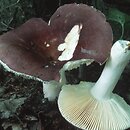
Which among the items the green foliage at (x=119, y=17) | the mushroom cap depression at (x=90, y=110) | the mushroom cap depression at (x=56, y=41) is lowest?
the mushroom cap depression at (x=90, y=110)

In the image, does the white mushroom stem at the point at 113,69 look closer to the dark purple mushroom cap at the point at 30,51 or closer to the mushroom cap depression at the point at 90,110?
→ the mushroom cap depression at the point at 90,110

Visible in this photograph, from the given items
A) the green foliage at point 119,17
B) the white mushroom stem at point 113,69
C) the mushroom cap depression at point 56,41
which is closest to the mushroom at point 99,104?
the white mushroom stem at point 113,69

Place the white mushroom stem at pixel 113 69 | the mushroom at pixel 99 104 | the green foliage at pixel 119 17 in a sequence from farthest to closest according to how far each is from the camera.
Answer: the green foliage at pixel 119 17 < the mushroom at pixel 99 104 < the white mushroom stem at pixel 113 69

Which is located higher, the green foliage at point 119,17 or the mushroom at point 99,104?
the green foliage at point 119,17

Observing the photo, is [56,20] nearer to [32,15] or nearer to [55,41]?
[55,41]

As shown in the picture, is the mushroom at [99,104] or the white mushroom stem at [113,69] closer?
the white mushroom stem at [113,69]

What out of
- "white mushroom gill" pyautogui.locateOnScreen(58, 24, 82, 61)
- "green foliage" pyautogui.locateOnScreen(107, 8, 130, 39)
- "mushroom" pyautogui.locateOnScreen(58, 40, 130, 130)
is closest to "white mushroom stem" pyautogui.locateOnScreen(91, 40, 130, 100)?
"mushroom" pyautogui.locateOnScreen(58, 40, 130, 130)

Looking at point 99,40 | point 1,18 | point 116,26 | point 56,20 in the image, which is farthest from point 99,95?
point 1,18
